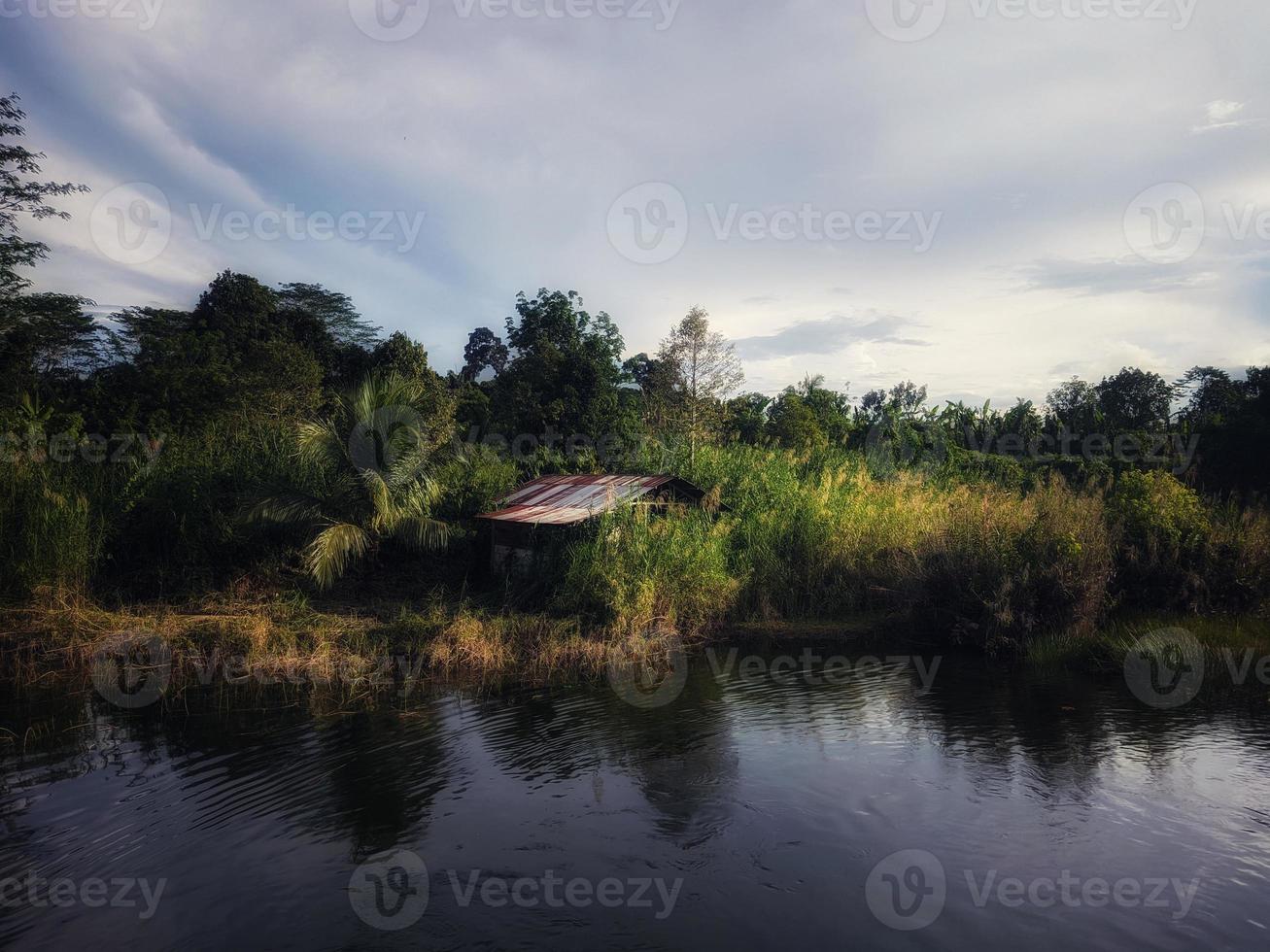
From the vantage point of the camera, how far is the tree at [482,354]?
149 ft

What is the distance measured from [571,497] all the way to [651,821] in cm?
929

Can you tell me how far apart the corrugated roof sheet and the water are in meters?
4.67

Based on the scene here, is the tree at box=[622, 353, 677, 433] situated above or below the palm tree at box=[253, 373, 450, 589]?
above

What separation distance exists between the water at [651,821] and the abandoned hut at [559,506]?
450cm

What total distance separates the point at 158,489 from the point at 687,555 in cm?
1061

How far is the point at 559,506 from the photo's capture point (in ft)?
50.5

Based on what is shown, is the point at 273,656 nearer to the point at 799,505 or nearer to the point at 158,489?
A: the point at 158,489

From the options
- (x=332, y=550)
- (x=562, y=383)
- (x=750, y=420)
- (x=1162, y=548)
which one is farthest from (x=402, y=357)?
(x=1162, y=548)

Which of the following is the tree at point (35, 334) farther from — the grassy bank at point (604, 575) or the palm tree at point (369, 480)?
the palm tree at point (369, 480)

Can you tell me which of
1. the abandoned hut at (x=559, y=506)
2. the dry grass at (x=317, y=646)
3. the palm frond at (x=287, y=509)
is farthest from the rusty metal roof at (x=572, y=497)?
the palm frond at (x=287, y=509)

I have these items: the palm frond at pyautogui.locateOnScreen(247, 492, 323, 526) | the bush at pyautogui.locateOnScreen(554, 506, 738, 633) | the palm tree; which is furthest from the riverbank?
the palm tree

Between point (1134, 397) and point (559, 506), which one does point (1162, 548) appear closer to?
point (559, 506)

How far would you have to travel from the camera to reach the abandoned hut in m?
14.5

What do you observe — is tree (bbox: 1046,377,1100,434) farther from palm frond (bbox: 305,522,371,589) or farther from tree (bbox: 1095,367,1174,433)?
palm frond (bbox: 305,522,371,589)
